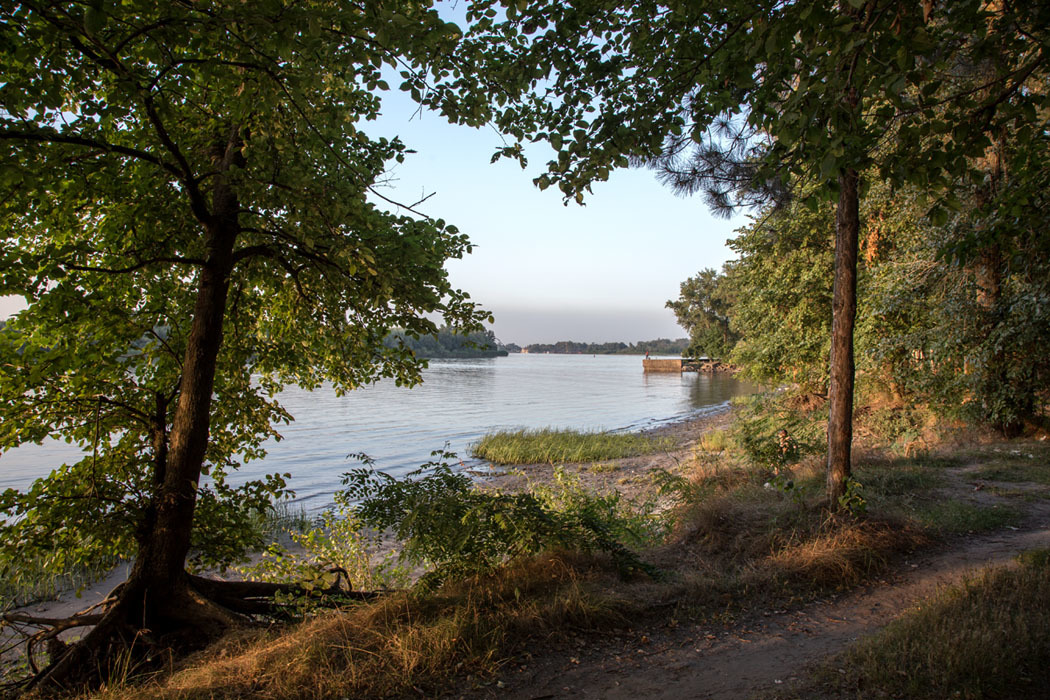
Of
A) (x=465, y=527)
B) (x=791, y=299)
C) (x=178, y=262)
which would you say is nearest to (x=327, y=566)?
(x=465, y=527)

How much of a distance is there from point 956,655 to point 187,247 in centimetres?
685

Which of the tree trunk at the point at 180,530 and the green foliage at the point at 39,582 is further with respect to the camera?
the green foliage at the point at 39,582

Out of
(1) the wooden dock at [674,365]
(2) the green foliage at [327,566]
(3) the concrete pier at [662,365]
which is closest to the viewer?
(2) the green foliage at [327,566]

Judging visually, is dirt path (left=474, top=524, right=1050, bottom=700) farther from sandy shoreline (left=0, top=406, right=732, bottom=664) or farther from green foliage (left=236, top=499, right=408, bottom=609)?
sandy shoreline (left=0, top=406, right=732, bottom=664)

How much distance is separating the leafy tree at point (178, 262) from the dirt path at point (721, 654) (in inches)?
113

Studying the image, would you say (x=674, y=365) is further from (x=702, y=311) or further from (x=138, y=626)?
(x=138, y=626)

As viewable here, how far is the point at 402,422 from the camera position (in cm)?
3250

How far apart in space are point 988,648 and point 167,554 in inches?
237

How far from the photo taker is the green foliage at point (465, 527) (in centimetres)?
502

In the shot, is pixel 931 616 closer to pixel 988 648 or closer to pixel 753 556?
pixel 988 648

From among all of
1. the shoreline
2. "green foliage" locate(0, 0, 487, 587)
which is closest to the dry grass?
"green foliage" locate(0, 0, 487, 587)

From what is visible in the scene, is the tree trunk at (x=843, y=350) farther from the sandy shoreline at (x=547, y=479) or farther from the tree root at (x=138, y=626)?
the tree root at (x=138, y=626)

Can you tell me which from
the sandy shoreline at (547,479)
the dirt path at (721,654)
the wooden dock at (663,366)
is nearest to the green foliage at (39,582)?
the sandy shoreline at (547,479)

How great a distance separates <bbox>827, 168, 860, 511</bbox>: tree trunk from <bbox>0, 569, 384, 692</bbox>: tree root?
202 inches
